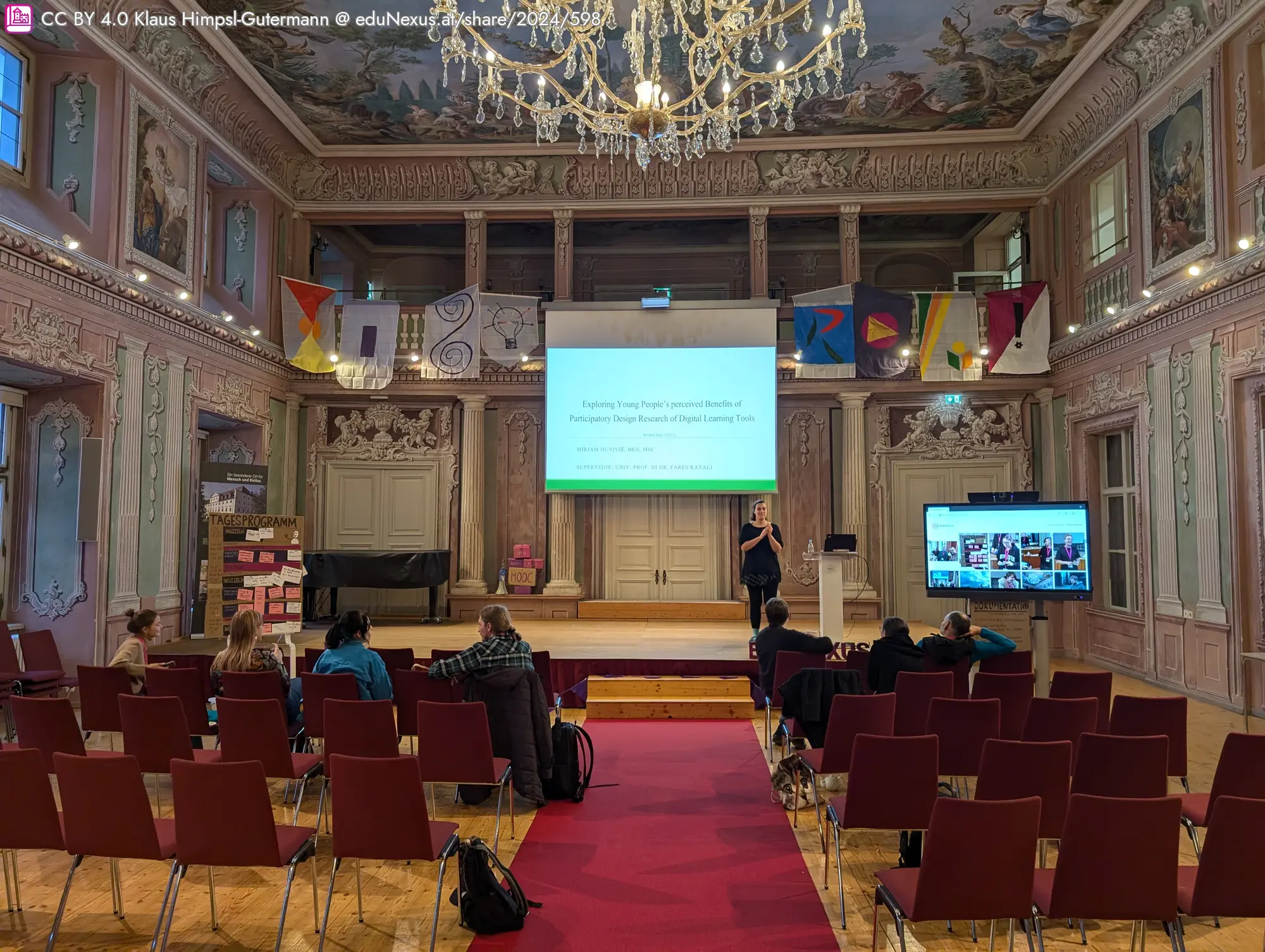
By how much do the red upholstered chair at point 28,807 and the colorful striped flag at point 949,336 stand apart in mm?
9636

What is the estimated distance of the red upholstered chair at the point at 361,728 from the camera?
4023mm

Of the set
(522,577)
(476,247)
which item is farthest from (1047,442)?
(476,247)

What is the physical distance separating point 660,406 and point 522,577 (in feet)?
9.99

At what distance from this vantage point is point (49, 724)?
411 centimetres

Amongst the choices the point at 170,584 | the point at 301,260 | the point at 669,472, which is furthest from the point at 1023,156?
the point at 170,584

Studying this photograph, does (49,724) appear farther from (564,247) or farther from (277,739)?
(564,247)

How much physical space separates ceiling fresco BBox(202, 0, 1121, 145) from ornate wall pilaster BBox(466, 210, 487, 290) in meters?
1.01

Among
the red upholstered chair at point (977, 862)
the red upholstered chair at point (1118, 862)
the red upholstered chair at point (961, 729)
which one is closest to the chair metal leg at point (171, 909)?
the red upholstered chair at point (977, 862)

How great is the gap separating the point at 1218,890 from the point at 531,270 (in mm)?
12617

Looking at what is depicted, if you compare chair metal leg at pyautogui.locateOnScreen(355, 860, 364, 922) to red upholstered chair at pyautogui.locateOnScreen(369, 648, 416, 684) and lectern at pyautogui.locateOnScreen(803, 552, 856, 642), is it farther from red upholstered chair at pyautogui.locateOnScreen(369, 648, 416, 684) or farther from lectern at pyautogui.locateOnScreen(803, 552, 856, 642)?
lectern at pyautogui.locateOnScreen(803, 552, 856, 642)

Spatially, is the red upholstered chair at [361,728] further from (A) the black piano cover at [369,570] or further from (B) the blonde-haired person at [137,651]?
(A) the black piano cover at [369,570]

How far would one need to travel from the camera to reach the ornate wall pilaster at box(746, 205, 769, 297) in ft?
38.1

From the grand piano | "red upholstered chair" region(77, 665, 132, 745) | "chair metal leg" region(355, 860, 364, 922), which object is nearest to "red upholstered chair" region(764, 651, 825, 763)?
"chair metal leg" region(355, 860, 364, 922)

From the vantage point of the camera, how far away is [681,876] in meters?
3.72
